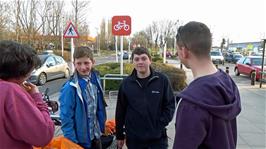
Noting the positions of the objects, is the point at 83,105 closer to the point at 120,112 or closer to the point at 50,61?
the point at 120,112

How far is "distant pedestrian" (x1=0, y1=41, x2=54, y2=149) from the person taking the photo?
181 cm

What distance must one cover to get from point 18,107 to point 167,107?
174 centimetres

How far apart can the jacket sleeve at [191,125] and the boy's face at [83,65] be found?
151 cm

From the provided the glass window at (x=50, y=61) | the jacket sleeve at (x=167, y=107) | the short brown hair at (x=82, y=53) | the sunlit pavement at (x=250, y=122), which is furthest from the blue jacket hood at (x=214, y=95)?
the glass window at (x=50, y=61)

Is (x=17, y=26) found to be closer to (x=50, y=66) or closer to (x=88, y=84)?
(x=50, y=66)

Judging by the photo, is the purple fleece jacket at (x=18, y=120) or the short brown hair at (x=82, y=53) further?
the short brown hair at (x=82, y=53)

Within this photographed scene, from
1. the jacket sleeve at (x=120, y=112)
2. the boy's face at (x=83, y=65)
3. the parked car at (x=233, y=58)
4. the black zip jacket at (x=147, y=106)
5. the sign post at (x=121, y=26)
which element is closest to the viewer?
the boy's face at (x=83, y=65)

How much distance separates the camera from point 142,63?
326cm

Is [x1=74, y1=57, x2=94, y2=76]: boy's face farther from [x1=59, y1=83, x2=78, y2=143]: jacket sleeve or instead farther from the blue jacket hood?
the blue jacket hood

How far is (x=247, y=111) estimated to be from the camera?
32.0 feet

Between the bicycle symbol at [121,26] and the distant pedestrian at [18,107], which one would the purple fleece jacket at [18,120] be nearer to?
the distant pedestrian at [18,107]

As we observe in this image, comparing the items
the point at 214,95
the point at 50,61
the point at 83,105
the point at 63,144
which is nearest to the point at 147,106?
the point at 83,105

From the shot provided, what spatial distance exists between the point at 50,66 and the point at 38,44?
23.5 metres

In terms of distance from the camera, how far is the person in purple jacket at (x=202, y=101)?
1.65 m
